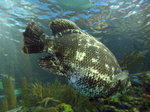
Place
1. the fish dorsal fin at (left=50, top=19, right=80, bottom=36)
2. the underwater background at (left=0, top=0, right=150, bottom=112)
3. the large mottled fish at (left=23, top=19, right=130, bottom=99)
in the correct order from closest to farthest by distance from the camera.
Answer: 1. the large mottled fish at (left=23, top=19, right=130, bottom=99)
2. the fish dorsal fin at (left=50, top=19, right=80, bottom=36)
3. the underwater background at (left=0, top=0, right=150, bottom=112)

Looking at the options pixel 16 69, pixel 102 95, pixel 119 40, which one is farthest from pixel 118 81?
pixel 16 69

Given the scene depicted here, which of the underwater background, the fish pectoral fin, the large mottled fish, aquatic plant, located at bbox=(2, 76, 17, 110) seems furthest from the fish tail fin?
aquatic plant, located at bbox=(2, 76, 17, 110)

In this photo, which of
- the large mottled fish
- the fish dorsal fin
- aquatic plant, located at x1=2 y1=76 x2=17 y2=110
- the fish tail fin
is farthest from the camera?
aquatic plant, located at x1=2 y1=76 x2=17 y2=110

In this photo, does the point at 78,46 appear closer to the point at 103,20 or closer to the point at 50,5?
the point at 50,5

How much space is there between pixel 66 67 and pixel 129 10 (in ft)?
36.3

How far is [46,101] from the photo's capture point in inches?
152

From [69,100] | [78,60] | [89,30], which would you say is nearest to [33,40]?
[78,60]

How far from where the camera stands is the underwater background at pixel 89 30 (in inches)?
135

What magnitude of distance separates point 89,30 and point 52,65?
40.9ft

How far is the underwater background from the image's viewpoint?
3.42 m

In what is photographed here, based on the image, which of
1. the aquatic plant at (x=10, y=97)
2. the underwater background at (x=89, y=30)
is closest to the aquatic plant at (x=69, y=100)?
the underwater background at (x=89, y=30)

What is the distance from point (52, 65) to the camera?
1.83 m

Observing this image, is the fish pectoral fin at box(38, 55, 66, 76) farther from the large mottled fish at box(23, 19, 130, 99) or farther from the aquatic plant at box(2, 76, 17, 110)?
the aquatic plant at box(2, 76, 17, 110)

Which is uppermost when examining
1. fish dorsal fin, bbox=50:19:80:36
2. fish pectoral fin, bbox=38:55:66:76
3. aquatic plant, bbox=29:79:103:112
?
fish dorsal fin, bbox=50:19:80:36
